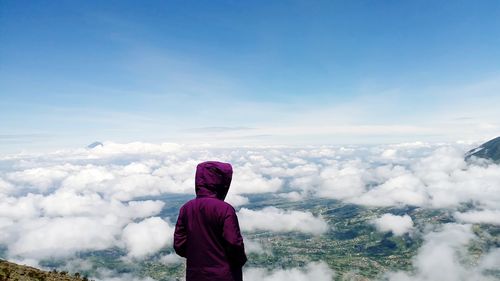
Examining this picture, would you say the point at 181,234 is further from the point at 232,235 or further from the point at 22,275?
the point at 22,275

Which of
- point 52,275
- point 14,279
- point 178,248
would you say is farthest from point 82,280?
point 178,248

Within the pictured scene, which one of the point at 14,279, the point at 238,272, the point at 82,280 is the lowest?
the point at 82,280

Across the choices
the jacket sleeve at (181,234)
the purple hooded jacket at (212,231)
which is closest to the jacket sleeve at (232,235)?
the purple hooded jacket at (212,231)

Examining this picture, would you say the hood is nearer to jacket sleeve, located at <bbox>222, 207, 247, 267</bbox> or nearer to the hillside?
jacket sleeve, located at <bbox>222, 207, 247, 267</bbox>

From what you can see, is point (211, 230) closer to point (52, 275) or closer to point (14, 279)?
point (14, 279)

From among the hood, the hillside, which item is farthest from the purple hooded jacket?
the hillside

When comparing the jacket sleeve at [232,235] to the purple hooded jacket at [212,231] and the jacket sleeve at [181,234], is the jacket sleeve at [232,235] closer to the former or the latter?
the purple hooded jacket at [212,231]

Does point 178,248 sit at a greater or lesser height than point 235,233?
lesser
